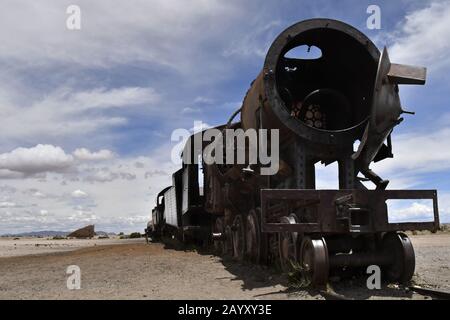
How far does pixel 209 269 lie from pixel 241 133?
2.68 m

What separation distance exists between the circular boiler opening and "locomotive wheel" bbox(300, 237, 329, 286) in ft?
7.51

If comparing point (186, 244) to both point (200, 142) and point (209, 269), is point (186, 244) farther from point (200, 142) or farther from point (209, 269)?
point (209, 269)

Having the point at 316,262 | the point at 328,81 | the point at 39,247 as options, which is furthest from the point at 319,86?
the point at 39,247

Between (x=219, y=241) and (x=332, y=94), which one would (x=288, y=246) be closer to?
(x=332, y=94)

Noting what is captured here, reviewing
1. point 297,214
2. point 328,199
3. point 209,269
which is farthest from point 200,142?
point 328,199

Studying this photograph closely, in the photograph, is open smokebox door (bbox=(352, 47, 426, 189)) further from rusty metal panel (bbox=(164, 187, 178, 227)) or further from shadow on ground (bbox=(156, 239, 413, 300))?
rusty metal panel (bbox=(164, 187, 178, 227))

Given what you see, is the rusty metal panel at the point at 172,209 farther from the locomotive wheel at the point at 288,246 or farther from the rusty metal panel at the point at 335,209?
the rusty metal panel at the point at 335,209

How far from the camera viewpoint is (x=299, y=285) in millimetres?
6547

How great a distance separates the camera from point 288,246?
732 centimetres

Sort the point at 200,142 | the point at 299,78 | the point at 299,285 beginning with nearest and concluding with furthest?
the point at 299,285, the point at 299,78, the point at 200,142

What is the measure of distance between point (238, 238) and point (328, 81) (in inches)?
151

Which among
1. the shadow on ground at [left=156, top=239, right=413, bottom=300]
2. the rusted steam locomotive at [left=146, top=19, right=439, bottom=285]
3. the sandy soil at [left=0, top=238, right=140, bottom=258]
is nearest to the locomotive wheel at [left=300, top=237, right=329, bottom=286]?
the rusted steam locomotive at [left=146, top=19, right=439, bottom=285]

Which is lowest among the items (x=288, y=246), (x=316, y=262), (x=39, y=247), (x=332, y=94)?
(x=39, y=247)

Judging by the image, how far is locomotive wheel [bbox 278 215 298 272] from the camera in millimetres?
6978
